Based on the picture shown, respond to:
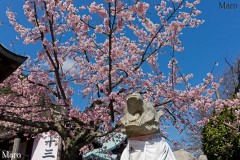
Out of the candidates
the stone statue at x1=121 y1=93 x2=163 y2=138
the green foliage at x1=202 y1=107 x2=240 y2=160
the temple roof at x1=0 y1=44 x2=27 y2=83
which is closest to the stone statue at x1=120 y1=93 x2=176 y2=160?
the stone statue at x1=121 y1=93 x2=163 y2=138

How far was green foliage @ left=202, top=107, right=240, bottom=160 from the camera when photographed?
10.8 meters

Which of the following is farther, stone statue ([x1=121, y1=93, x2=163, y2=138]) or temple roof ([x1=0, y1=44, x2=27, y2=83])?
temple roof ([x1=0, y1=44, x2=27, y2=83])

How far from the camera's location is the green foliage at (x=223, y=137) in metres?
10.8

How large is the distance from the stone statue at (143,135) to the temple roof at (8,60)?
443 centimetres

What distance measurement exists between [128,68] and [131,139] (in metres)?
5.18

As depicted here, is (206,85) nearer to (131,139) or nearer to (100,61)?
(100,61)

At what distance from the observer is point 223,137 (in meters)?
11.1

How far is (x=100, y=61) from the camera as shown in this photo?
9.09 meters

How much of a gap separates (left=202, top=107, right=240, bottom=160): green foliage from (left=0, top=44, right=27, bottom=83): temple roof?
7117 millimetres

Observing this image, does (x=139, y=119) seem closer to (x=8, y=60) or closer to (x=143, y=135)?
(x=143, y=135)

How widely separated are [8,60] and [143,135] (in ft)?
15.9

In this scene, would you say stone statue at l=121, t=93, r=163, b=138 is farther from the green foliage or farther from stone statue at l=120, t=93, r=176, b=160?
the green foliage

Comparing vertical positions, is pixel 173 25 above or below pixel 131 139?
above

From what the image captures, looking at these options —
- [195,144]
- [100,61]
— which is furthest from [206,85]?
[195,144]
